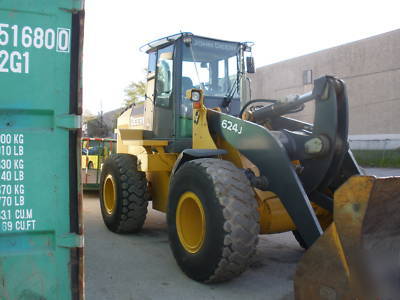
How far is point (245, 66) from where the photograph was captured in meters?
6.43

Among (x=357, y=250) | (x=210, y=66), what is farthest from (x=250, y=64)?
(x=357, y=250)

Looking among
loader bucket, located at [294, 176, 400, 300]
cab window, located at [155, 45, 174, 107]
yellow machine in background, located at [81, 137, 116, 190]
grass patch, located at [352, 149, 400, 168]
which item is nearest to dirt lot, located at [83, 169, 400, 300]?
loader bucket, located at [294, 176, 400, 300]

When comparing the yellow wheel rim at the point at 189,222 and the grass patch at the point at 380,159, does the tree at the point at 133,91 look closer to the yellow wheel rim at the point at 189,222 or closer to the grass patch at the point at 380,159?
the grass patch at the point at 380,159

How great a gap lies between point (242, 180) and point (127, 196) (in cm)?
252

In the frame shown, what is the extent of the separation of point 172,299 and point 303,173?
69.9 inches

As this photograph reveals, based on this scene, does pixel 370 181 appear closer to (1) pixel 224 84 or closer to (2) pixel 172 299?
(2) pixel 172 299

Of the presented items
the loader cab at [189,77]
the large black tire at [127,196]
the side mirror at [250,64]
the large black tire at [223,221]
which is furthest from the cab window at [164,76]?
the large black tire at [223,221]

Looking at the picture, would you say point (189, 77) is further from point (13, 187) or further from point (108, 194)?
point (13, 187)

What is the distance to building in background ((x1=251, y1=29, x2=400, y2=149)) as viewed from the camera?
27.6 m

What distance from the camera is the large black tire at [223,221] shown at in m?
3.93

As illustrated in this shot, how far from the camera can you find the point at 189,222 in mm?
4723

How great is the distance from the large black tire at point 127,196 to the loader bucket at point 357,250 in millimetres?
3395

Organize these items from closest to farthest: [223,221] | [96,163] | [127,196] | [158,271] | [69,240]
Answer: [69,240] < [223,221] < [158,271] < [127,196] < [96,163]

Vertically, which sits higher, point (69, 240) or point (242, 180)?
point (242, 180)
